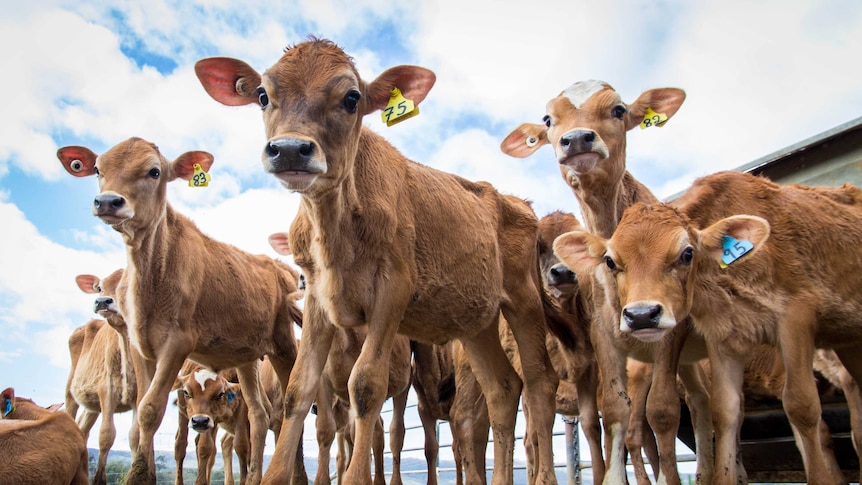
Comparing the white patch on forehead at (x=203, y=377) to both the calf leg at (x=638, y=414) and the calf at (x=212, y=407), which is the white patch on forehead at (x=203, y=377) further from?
the calf leg at (x=638, y=414)

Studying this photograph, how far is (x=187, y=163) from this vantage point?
8023 mm

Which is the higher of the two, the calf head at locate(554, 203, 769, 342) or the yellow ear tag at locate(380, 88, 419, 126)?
the yellow ear tag at locate(380, 88, 419, 126)

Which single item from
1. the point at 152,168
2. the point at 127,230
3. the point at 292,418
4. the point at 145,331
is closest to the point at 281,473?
the point at 292,418

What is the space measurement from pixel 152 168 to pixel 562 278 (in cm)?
425

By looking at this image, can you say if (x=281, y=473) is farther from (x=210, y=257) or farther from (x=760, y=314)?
(x=210, y=257)

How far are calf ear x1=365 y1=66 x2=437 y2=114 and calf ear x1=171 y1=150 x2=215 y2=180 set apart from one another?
3492mm

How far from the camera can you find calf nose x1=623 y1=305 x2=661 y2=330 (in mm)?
4574

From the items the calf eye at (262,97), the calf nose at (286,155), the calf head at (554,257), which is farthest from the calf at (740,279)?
the calf eye at (262,97)

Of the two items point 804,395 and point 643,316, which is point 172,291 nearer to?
point 643,316

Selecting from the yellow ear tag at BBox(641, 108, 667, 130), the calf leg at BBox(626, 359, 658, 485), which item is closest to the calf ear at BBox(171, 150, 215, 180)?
the yellow ear tag at BBox(641, 108, 667, 130)

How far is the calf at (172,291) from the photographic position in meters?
6.90

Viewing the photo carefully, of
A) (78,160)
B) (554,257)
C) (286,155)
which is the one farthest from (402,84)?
(78,160)

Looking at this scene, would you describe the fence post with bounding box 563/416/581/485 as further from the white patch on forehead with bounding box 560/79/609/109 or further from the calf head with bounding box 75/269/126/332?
the calf head with bounding box 75/269/126/332

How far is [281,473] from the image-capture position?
14.8 ft
